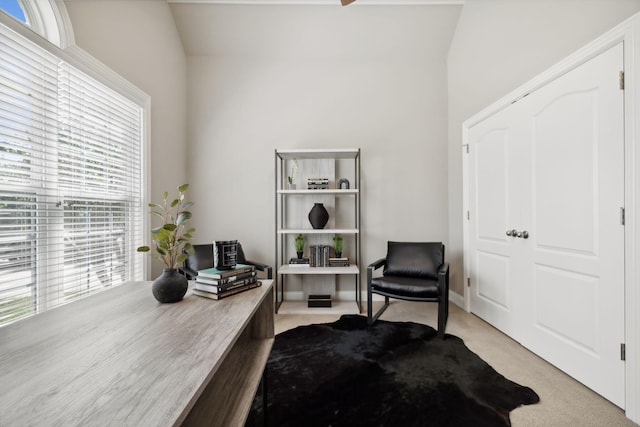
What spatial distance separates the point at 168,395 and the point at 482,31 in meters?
3.82

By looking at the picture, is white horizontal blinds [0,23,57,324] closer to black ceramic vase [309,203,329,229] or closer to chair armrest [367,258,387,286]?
black ceramic vase [309,203,329,229]

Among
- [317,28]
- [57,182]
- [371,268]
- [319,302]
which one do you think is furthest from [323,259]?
[317,28]

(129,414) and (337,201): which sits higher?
(337,201)

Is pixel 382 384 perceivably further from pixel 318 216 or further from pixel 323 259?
pixel 318 216

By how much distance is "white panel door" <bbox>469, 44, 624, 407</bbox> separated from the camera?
5.32ft

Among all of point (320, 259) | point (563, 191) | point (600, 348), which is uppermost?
point (563, 191)

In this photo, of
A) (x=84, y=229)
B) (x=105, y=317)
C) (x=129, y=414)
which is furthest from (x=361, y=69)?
(x=129, y=414)

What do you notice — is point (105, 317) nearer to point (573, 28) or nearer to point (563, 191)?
point (563, 191)

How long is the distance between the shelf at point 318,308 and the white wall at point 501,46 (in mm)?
1312

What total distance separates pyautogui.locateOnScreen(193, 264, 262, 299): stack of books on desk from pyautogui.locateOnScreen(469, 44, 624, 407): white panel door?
2143 mm

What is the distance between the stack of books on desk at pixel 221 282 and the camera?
4.44 feet

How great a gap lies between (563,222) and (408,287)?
126 cm

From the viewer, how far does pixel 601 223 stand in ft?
5.50

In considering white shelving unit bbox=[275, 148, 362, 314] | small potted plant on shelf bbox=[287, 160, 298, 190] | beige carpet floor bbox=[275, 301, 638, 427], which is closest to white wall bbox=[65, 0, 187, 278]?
white shelving unit bbox=[275, 148, 362, 314]
